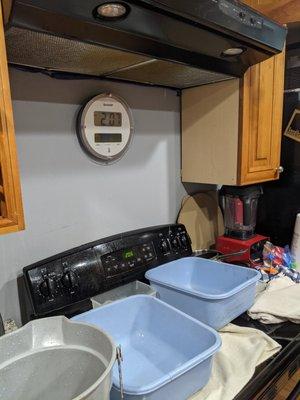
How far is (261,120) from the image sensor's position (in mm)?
1329

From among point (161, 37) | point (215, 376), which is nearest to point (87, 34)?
point (161, 37)

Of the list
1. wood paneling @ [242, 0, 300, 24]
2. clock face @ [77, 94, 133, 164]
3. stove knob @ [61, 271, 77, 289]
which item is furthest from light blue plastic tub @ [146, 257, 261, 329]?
wood paneling @ [242, 0, 300, 24]

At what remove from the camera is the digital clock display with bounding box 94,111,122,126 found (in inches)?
45.5

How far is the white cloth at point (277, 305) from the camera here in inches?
40.6

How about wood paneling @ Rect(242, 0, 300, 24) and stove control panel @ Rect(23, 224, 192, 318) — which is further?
wood paneling @ Rect(242, 0, 300, 24)

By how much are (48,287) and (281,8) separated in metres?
1.55

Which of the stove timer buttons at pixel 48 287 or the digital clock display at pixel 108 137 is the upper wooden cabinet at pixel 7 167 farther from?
the digital clock display at pixel 108 137

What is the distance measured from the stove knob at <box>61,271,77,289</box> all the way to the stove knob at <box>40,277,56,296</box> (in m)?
0.03

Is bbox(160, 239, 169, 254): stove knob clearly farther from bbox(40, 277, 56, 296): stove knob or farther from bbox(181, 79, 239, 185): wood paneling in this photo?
bbox(40, 277, 56, 296): stove knob

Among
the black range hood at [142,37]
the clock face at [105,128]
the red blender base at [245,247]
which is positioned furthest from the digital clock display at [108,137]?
the red blender base at [245,247]

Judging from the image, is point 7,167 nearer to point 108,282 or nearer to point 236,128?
point 108,282

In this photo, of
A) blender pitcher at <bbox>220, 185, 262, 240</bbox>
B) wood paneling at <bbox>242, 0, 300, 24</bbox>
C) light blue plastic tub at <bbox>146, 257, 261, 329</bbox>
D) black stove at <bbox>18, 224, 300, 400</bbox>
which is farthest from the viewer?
blender pitcher at <bbox>220, 185, 262, 240</bbox>

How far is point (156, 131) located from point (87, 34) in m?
0.70

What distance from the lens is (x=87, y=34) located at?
0.73m
